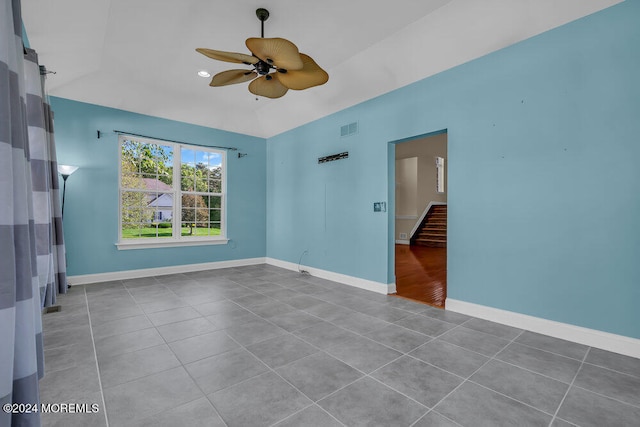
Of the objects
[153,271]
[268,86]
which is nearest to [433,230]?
[268,86]

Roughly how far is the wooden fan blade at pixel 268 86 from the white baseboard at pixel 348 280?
9.77 ft

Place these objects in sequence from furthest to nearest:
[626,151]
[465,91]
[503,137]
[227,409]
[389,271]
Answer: [389,271] → [465,91] → [503,137] → [626,151] → [227,409]

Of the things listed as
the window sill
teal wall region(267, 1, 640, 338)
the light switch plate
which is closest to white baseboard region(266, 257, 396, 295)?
teal wall region(267, 1, 640, 338)

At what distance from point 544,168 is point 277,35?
3.25 meters

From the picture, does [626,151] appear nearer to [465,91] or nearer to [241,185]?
[465,91]

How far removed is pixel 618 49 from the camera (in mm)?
2453

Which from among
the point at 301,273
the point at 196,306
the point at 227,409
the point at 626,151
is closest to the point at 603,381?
the point at 626,151

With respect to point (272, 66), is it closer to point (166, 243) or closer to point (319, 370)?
point (319, 370)

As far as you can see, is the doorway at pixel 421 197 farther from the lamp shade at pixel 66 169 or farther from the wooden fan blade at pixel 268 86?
the lamp shade at pixel 66 169

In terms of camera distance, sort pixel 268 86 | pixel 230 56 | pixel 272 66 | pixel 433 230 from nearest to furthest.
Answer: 1. pixel 230 56
2. pixel 272 66
3. pixel 268 86
4. pixel 433 230

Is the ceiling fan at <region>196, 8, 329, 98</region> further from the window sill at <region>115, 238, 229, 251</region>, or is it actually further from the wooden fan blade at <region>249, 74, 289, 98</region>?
the window sill at <region>115, 238, 229, 251</region>

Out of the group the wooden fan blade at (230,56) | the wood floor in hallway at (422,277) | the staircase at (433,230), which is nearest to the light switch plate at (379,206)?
the wood floor in hallway at (422,277)

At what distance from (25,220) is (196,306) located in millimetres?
2806

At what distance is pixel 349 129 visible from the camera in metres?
4.84
